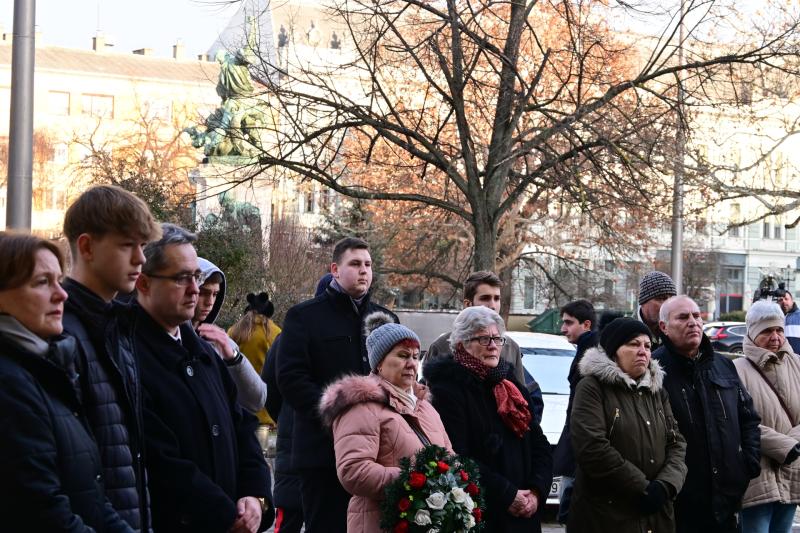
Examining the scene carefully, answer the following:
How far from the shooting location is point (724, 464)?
7301 mm

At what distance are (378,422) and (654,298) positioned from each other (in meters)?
3.20

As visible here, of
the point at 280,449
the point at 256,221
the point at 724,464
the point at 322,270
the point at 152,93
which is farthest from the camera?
the point at 152,93

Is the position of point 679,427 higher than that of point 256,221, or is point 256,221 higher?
point 256,221

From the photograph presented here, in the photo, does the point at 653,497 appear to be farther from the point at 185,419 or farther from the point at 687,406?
the point at 185,419

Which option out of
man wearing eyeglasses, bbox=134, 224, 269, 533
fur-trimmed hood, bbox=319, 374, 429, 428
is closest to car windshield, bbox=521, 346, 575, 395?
fur-trimmed hood, bbox=319, 374, 429, 428

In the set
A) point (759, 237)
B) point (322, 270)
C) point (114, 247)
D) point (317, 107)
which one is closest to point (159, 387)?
point (114, 247)

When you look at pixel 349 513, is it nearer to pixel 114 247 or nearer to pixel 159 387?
pixel 159 387

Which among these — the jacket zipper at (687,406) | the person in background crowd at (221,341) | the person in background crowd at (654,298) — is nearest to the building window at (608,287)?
the person in background crowd at (654,298)

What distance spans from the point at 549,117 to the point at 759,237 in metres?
67.8

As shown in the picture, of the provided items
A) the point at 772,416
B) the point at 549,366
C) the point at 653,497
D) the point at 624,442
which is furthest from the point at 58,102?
the point at 653,497

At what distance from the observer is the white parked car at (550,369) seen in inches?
488

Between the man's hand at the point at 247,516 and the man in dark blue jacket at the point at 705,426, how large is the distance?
322 cm

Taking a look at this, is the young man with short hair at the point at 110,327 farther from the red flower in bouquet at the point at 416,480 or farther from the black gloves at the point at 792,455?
the black gloves at the point at 792,455

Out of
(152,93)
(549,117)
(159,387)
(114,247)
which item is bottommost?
(159,387)
